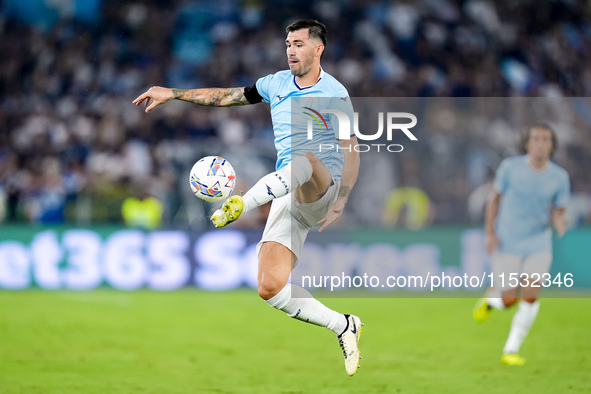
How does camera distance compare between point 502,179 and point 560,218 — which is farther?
point 502,179

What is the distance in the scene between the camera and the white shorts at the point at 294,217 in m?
6.47

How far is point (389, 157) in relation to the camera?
13.8 metres

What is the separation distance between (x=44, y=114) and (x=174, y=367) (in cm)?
1092

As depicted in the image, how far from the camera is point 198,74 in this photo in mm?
18438

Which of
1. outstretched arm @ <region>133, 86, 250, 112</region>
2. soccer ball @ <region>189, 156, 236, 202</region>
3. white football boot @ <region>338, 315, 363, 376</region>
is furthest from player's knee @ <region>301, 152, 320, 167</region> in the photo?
white football boot @ <region>338, 315, 363, 376</region>

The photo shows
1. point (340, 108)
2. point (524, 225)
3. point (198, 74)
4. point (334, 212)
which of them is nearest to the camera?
point (334, 212)

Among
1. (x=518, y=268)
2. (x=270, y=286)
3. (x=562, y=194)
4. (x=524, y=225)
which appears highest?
(x=562, y=194)

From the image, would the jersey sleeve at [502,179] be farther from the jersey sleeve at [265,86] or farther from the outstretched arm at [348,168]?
the jersey sleeve at [265,86]

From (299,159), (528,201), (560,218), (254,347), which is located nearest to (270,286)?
(299,159)

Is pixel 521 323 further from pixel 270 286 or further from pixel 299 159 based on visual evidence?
pixel 299 159

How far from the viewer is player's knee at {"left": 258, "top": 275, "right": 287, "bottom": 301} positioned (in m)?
6.33

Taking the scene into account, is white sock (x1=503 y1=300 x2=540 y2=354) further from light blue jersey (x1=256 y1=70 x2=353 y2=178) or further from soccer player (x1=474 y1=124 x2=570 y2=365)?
light blue jersey (x1=256 y1=70 x2=353 y2=178)

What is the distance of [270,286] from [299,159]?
0.99m

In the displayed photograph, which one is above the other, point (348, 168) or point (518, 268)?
point (348, 168)
